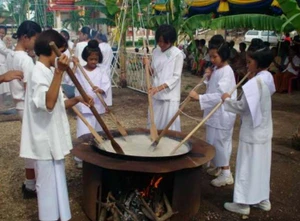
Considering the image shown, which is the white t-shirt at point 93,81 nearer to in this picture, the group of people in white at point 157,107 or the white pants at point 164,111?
the group of people in white at point 157,107

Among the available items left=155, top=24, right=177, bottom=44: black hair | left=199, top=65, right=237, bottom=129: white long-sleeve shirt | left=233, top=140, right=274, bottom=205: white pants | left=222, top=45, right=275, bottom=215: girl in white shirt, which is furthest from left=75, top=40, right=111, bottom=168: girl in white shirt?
left=233, top=140, right=274, bottom=205: white pants

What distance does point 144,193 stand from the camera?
305 centimetres

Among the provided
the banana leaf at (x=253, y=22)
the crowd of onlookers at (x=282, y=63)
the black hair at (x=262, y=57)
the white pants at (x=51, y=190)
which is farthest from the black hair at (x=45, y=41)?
the crowd of onlookers at (x=282, y=63)

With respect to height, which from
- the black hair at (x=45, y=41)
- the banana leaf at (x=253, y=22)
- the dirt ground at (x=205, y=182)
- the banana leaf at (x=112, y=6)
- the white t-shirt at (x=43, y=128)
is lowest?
the dirt ground at (x=205, y=182)

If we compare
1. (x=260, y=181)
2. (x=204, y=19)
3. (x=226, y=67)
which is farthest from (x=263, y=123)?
(x=204, y=19)

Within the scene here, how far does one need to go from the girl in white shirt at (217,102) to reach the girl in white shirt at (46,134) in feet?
5.13

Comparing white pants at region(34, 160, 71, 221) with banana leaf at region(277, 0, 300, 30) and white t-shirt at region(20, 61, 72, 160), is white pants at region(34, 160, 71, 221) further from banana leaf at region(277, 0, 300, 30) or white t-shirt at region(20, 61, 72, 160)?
banana leaf at region(277, 0, 300, 30)

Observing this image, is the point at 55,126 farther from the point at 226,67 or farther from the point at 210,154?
the point at 226,67

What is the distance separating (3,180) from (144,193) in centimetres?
193

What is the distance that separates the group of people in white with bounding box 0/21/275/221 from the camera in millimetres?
2637

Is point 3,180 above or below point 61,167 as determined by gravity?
below

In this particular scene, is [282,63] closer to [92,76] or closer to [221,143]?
[221,143]

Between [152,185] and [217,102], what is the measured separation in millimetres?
1220

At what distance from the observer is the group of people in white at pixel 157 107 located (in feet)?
8.65
